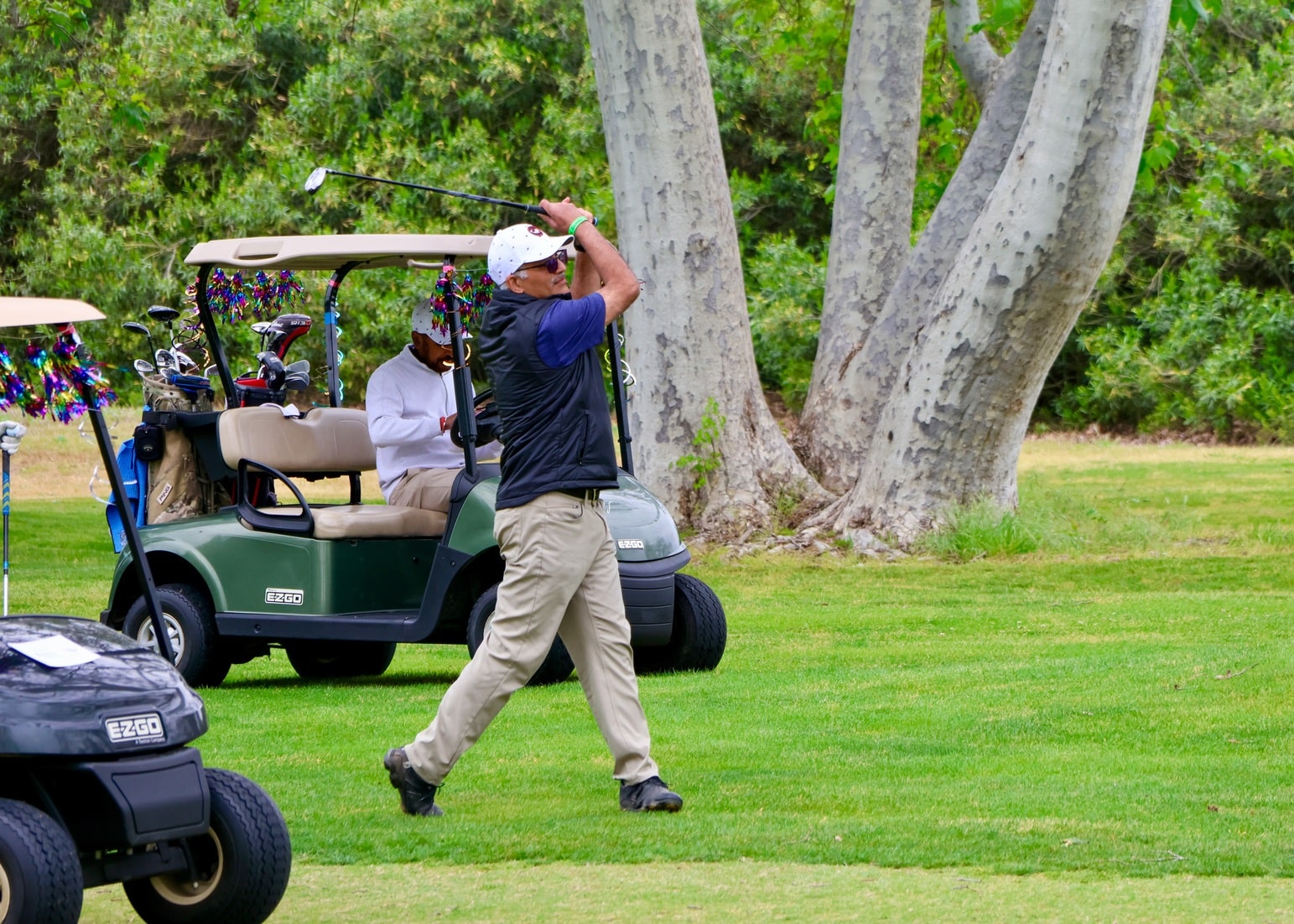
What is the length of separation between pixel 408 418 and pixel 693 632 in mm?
1644

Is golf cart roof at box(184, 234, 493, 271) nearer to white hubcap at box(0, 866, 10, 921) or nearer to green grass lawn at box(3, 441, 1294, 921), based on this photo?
green grass lawn at box(3, 441, 1294, 921)

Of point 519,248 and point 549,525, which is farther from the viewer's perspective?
point 519,248

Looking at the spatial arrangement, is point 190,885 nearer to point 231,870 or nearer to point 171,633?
point 231,870

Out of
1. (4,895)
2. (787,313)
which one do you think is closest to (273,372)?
(4,895)

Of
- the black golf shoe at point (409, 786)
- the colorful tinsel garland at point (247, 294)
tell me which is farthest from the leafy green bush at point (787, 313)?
the black golf shoe at point (409, 786)

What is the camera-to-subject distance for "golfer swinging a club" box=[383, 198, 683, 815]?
5.90 meters

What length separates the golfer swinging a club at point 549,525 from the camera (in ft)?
19.4

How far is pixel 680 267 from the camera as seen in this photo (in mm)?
14969

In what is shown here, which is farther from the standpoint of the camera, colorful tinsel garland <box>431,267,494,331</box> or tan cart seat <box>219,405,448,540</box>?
tan cart seat <box>219,405,448,540</box>

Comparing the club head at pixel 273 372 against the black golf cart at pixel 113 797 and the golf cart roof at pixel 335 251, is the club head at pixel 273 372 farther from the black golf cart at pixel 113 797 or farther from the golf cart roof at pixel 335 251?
the black golf cart at pixel 113 797

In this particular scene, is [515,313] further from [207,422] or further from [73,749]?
[207,422]

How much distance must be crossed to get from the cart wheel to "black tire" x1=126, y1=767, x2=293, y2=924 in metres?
0.40

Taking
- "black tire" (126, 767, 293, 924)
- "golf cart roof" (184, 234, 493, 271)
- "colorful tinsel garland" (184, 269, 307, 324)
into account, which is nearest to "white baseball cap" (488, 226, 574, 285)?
"golf cart roof" (184, 234, 493, 271)

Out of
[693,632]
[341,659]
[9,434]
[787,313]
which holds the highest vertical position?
[9,434]
